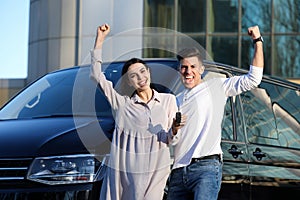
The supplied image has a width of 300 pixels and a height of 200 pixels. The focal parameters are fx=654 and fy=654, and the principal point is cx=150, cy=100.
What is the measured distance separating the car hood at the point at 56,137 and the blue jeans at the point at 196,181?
19.8 inches

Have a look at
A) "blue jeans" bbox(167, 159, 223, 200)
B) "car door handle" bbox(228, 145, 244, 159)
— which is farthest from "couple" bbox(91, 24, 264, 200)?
"car door handle" bbox(228, 145, 244, 159)

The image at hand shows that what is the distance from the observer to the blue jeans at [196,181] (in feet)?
13.3

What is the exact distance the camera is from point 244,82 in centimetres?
431

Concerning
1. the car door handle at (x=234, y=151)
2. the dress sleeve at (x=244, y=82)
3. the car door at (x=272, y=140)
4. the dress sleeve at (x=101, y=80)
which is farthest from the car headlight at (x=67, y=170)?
the car door at (x=272, y=140)

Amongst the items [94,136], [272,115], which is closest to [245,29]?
[272,115]

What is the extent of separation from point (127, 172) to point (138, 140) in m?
0.20

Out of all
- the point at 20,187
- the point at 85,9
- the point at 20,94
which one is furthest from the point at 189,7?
the point at 20,187

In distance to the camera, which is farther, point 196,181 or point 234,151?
point 234,151

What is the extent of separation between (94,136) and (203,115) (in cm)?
71

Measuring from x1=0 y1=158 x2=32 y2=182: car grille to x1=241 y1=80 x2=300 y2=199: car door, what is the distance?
1900 millimetres

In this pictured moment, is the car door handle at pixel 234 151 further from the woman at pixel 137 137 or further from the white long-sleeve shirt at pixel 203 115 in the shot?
the woman at pixel 137 137

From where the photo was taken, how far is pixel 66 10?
84.3 ft

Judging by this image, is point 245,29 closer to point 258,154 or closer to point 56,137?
point 258,154

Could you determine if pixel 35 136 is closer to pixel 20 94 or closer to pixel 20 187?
pixel 20 187
